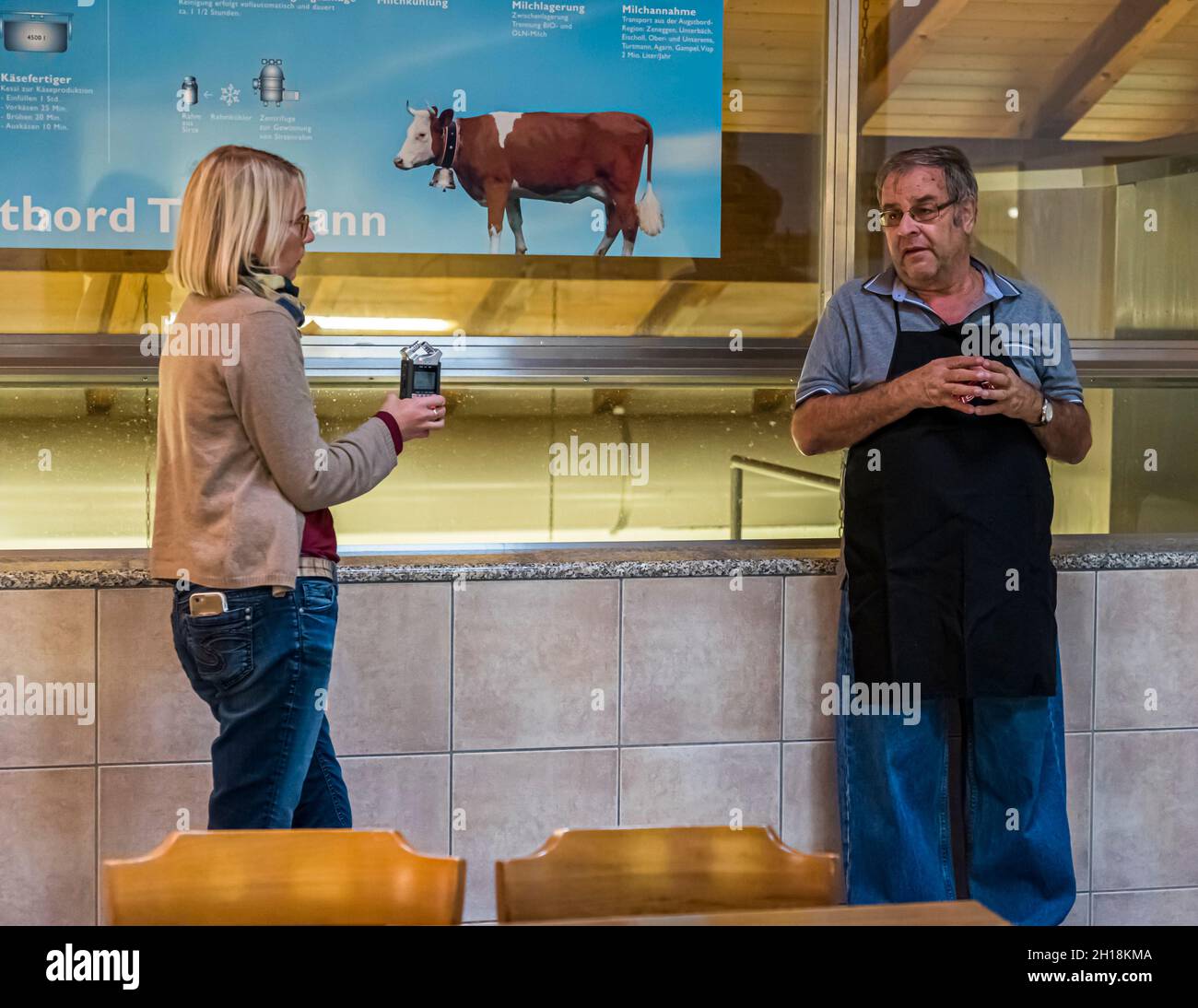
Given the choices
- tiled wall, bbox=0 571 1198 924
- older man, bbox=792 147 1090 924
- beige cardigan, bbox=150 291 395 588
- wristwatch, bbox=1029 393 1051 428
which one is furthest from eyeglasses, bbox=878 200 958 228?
beige cardigan, bbox=150 291 395 588

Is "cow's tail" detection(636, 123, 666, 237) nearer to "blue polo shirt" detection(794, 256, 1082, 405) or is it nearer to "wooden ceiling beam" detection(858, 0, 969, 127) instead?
"wooden ceiling beam" detection(858, 0, 969, 127)

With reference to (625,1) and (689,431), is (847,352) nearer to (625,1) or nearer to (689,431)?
(689,431)

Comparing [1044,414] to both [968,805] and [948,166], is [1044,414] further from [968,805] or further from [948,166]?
[968,805]

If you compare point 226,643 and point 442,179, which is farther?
point 442,179

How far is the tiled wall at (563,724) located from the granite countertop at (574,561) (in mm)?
29

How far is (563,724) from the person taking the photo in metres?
2.95

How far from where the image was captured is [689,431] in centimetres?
358

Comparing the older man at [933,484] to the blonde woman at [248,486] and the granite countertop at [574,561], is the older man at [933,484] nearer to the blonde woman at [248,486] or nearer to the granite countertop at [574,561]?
the granite countertop at [574,561]

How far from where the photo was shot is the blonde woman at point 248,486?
2010 mm

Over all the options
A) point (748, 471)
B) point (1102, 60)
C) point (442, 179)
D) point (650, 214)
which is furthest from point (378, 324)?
point (1102, 60)

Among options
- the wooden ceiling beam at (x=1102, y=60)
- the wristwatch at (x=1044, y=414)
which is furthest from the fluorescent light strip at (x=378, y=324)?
the wooden ceiling beam at (x=1102, y=60)

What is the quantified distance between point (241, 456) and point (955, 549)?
4.49 ft

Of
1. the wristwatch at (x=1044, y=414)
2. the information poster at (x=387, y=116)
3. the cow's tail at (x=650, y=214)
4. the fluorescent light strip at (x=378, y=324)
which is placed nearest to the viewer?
the wristwatch at (x=1044, y=414)
